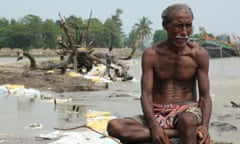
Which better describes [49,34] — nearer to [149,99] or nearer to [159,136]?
[149,99]

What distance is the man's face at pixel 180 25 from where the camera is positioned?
3.25 m

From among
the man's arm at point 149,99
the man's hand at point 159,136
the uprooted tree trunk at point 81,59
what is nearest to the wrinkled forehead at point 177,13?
the man's arm at point 149,99

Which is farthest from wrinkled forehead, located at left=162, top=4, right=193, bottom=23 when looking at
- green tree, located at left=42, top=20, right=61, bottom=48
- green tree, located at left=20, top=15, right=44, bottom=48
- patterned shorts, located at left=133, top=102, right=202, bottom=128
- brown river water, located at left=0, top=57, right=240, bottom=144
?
green tree, located at left=42, top=20, right=61, bottom=48

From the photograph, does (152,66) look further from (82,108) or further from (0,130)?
(82,108)

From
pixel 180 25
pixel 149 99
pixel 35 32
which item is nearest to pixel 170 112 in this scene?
pixel 149 99

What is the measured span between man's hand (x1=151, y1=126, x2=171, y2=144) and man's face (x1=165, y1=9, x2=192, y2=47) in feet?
2.20

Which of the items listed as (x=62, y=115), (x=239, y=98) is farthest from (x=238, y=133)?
(x=239, y=98)

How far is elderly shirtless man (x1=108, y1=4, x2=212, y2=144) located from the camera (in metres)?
3.25

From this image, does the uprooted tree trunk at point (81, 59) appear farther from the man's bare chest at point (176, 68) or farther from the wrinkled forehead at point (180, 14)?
the wrinkled forehead at point (180, 14)

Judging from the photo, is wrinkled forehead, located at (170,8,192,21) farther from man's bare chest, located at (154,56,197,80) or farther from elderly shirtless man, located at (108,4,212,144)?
man's bare chest, located at (154,56,197,80)

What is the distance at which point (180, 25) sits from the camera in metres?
3.26

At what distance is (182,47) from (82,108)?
531 cm

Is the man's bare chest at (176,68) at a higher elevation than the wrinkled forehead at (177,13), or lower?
lower

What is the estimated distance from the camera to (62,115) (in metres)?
7.43
